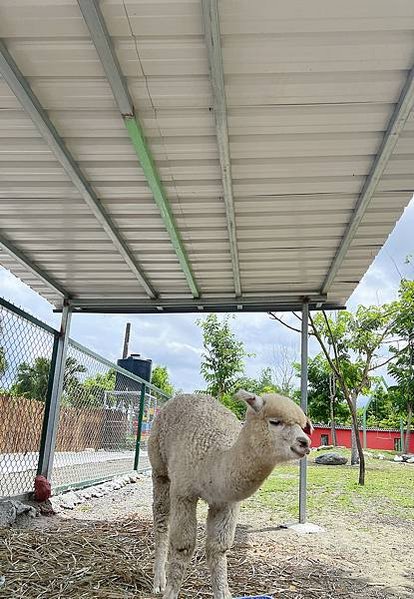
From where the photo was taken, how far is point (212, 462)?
11.0 ft

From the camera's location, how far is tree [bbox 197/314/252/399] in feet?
60.1

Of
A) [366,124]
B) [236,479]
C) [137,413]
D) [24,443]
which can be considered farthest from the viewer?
[137,413]

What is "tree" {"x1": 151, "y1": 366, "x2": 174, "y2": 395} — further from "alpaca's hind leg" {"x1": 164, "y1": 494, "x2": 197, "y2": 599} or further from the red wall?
"alpaca's hind leg" {"x1": 164, "y1": 494, "x2": 197, "y2": 599}

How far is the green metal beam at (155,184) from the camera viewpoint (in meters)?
3.66

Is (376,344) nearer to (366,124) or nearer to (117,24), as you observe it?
(366,124)

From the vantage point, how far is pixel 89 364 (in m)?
8.91

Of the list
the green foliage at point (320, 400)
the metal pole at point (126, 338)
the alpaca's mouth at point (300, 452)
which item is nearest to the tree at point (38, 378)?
the alpaca's mouth at point (300, 452)

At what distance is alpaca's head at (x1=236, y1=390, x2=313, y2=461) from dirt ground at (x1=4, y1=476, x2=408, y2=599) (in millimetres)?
1743

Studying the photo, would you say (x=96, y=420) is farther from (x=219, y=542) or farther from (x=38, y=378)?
(x=219, y=542)

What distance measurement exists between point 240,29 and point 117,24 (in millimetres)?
625

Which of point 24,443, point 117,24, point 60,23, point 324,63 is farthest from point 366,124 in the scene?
point 24,443

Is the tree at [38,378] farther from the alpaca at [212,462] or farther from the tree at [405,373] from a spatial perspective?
the tree at [405,373]

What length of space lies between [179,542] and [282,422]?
1.20 metres

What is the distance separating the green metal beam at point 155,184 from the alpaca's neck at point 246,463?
201 centimetres
